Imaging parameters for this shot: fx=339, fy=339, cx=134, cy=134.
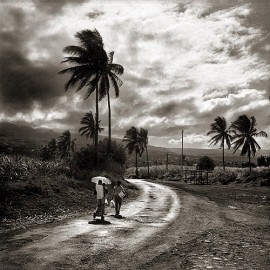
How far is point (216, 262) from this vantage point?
25.6 ft

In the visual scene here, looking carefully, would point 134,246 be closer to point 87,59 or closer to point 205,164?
point 87,59

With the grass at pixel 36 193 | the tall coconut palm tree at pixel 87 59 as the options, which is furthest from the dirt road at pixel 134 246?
the tall coconut palm tree at pixel 87 59

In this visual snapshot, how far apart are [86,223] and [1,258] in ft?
19.0

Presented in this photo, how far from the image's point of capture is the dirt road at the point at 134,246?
7.52 metres

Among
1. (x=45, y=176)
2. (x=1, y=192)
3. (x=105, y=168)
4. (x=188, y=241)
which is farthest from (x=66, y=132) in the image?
(x=188, y=241)

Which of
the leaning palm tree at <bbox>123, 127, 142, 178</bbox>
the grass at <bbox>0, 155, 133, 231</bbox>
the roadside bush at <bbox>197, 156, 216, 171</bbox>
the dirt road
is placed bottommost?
the dirt road

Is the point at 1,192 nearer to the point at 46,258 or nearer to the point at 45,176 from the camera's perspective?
the point at 45,176

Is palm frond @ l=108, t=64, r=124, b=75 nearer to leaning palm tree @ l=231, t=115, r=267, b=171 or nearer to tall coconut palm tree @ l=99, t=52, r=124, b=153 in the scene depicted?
tall coconut palm tree @ l=99, t=52, r=124, b=153

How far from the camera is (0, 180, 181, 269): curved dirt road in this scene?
742cm

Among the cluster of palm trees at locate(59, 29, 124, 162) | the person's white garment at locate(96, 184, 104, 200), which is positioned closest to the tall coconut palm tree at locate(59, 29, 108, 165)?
the cluster of palm trees at locate(59, 29, 124, 162)

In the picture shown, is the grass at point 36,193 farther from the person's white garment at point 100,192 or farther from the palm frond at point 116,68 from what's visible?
the palm frond at point 116,68

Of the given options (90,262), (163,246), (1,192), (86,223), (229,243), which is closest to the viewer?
(90,262)

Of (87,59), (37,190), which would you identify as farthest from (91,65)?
(37,190)

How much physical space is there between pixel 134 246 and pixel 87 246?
1276 mm
